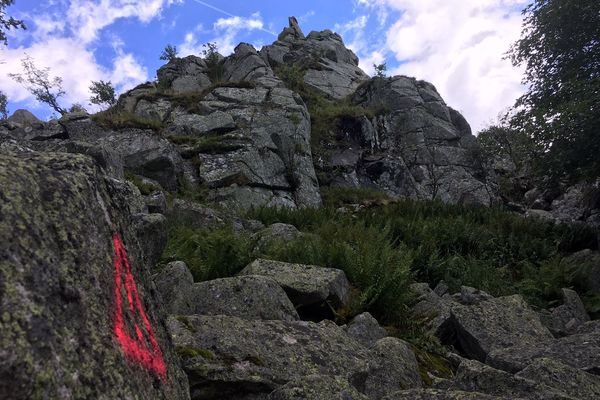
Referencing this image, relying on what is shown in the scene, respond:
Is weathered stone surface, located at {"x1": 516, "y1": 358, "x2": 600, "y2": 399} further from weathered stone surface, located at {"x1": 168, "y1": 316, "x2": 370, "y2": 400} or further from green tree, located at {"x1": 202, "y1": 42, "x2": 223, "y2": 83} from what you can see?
green tree, located at {"x1": 202, "y1": 42, "x2": 223, "y2": 83}

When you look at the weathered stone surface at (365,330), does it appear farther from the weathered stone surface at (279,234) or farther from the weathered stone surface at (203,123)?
the weathered stone surface at (203,123)

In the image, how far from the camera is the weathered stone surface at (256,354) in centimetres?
273

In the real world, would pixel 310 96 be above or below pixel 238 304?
above

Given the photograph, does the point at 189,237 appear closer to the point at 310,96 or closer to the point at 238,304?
the point at 238,304

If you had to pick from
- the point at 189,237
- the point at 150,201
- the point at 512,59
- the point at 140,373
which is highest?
the point at 512,59

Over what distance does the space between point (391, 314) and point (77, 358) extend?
15.3 feet

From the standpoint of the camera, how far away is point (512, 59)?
61.5 feet

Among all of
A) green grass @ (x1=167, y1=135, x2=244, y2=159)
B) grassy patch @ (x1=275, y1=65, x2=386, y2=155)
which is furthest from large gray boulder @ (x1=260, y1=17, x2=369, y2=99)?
green grass @ (x1=167, y1=135, x2=244, y2=159)

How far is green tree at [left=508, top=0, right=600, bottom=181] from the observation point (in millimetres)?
13117

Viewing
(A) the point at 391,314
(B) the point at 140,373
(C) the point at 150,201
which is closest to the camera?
(B) the point at 140,373

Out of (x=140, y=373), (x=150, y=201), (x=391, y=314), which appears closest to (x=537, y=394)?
(x=140, y=373)

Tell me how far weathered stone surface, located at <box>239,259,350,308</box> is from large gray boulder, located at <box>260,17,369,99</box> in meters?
A: 34.3

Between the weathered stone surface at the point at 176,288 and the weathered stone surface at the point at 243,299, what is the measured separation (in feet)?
0.20

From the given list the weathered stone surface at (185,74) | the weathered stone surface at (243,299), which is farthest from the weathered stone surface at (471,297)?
the weathered stone surface at (185,74)
